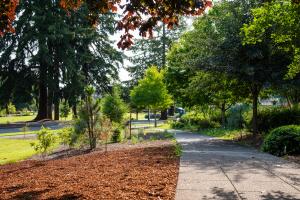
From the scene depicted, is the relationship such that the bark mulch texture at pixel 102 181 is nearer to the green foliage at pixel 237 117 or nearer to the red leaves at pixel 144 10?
the red leaves at pixel 144 10

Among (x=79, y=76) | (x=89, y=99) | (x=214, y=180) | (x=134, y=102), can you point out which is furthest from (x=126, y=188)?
(x=79, y=76)

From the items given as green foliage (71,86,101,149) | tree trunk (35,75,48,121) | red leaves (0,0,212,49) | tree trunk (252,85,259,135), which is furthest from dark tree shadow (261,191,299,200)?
tree trunk (35,75,48,121)

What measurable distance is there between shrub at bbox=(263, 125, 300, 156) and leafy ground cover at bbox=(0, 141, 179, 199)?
4064 mm

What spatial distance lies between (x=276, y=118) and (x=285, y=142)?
7310mm

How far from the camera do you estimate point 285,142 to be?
11516mm

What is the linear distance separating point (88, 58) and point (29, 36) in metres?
6.79

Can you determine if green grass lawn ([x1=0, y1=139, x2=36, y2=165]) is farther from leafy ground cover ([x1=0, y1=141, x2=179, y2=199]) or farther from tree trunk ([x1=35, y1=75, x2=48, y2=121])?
tree trunk ([x1=35, y1=75, x2=48, y2=121])

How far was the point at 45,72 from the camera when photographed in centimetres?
4050

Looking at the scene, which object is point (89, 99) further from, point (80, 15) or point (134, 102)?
point (80, 15)

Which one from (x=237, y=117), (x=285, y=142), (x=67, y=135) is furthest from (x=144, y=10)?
(x=237, y=117)

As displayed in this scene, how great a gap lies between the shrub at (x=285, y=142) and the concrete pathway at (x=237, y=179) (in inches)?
92.9

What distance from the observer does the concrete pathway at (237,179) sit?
5.63 m

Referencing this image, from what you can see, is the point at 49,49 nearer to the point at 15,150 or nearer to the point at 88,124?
the point at 15,150

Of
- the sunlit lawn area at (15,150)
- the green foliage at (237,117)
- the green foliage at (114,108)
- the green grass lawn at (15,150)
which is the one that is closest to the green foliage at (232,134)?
the green foliage at (237,117)
